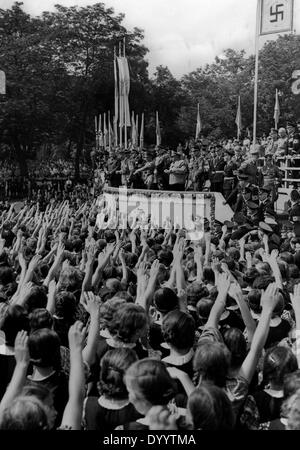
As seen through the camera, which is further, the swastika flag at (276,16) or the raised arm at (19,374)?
the swastika flag at (276,16)

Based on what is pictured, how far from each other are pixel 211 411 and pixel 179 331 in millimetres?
1088

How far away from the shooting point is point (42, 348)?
323 cm

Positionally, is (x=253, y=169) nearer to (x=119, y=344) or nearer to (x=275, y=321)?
(x=275, y=321)

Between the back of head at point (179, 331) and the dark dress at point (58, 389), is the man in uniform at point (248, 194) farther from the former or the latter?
the dark dress at point (58, 389)

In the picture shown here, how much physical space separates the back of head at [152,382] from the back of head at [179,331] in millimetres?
742

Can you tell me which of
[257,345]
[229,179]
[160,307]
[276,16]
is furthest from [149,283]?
[276,16]

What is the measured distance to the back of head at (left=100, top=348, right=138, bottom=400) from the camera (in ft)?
9.83

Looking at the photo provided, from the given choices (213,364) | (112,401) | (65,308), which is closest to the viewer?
(213,364)

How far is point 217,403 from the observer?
2.38m

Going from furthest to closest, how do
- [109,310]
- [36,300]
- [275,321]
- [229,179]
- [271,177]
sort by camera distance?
[229,179] → [271,177] → [36,300] → [275,321] → [109,310]

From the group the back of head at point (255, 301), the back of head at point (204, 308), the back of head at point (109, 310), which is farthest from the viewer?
the back of head at point (255, 301)

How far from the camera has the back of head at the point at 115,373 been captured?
300 centimetres

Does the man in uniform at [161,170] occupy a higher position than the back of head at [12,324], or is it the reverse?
the man in uniform at [161,170]

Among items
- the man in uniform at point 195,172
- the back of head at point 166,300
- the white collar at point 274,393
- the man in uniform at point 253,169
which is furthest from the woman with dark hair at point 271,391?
the man in uniform at point 195,172
